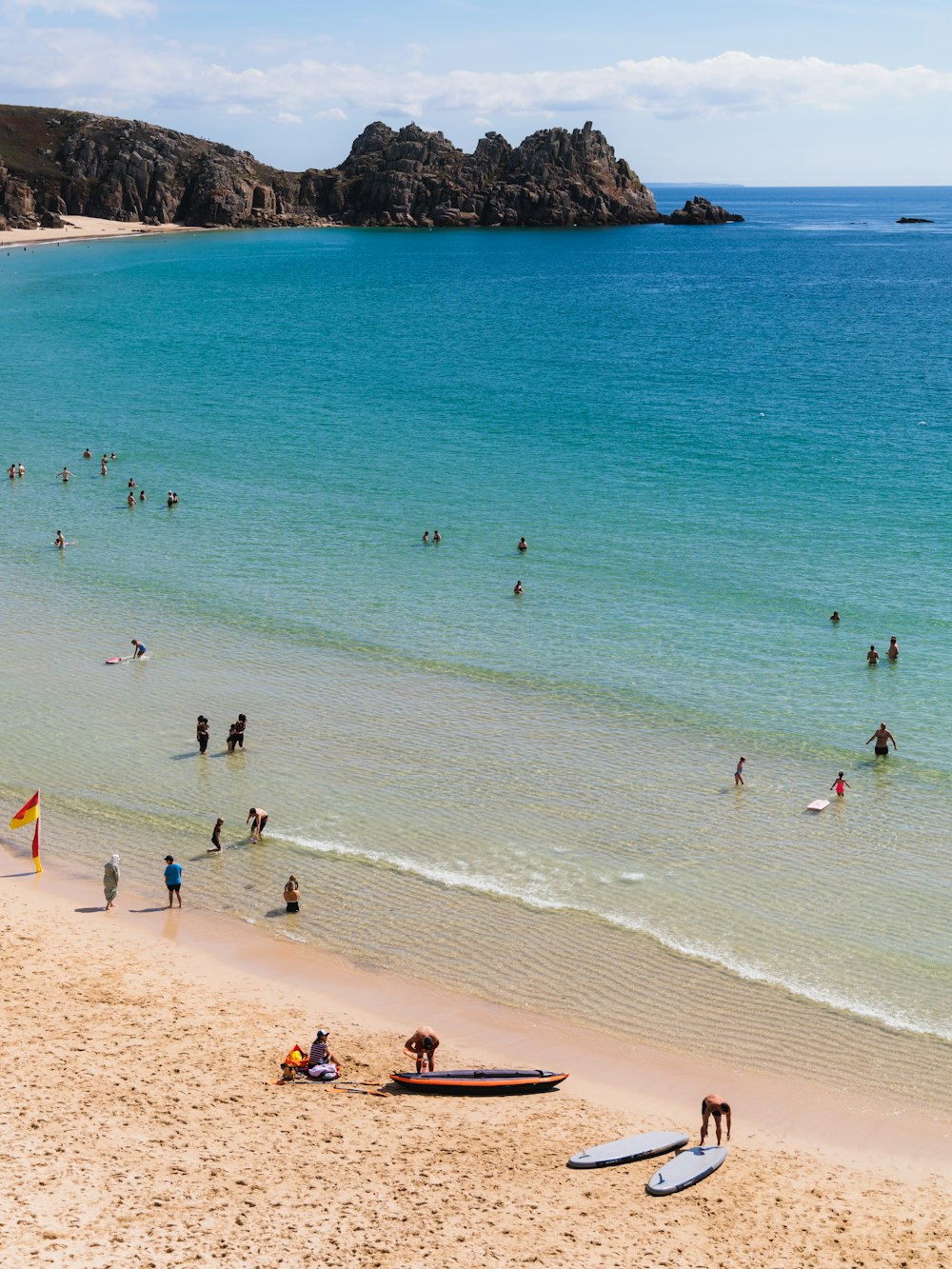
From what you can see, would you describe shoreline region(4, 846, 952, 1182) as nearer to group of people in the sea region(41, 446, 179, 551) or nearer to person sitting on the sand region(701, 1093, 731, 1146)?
person sitting on the sand region(701, 1093, 731, 1146)

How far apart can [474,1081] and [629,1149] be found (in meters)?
2.76

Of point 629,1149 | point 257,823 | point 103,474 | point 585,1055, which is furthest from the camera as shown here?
point 103,474

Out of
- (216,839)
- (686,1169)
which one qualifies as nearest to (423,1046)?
(686,1169)

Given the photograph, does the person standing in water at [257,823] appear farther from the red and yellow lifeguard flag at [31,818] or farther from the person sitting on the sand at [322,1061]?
the person sitting on the sand at [322,1061]

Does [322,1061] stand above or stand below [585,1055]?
above

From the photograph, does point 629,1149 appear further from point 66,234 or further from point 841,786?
point 66,234

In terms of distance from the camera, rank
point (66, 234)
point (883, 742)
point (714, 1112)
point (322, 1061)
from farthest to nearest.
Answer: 1. point (66, 234)
2. point (883, 742)
3. point (322, 1061)
4. point (714, 1112)

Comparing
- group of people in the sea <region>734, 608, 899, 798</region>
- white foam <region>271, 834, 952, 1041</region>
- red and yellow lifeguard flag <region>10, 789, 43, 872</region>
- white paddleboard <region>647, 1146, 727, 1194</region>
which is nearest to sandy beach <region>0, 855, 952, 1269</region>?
white paddleboard <region>647, 1146, 727, 1194</region>

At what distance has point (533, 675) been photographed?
35969 millimetres

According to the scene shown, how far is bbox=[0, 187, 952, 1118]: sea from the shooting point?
923 inches

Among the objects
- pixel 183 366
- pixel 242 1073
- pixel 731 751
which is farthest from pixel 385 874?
pixel 183 366

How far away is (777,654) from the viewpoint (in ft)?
122

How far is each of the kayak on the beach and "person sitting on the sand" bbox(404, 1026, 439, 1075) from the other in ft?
0.81

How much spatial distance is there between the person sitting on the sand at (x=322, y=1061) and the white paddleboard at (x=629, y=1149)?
4.08 metres
